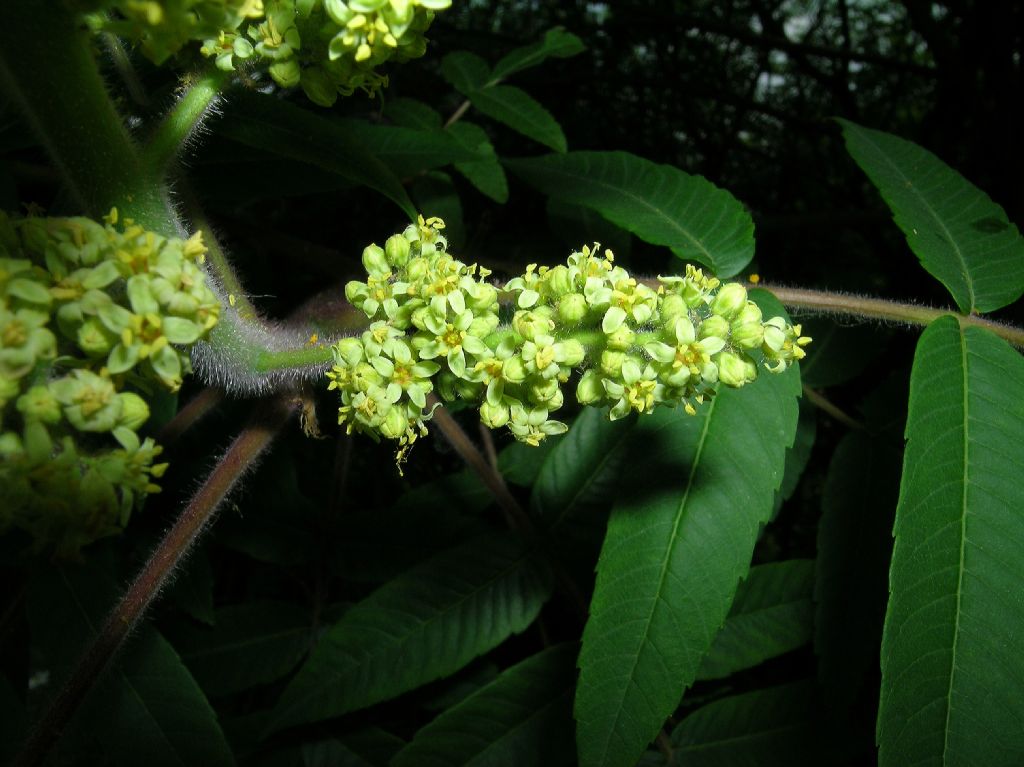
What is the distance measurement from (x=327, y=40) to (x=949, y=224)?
5.27 ft

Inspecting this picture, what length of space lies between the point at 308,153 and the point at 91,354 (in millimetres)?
833

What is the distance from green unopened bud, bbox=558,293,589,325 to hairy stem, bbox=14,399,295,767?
33.6 inches

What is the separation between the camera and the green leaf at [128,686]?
195cm

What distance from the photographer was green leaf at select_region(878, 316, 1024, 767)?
1.42m

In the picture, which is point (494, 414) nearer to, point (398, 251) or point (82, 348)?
point (398, 251)

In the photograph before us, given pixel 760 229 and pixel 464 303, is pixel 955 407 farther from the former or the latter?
pixel 760 229

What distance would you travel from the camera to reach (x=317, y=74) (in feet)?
4.82

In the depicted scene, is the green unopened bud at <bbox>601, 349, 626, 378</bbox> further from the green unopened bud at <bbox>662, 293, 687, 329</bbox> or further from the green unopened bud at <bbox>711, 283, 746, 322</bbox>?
the green unopened bud at <bbox>711, 283, 746, 322</bbox>

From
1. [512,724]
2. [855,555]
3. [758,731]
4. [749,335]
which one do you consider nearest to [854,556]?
[855,555]

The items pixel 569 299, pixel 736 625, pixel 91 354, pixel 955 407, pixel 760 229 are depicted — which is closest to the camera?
pixel 91 354

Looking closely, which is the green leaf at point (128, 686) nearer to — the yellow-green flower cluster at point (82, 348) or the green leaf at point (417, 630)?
the green leaf at point (417, 630)

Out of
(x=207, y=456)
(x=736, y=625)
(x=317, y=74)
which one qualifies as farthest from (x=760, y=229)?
(x=317, y=74)

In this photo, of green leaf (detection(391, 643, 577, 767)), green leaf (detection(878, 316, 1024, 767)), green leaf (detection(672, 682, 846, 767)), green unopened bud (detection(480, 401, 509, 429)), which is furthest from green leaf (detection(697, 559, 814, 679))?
green unopened bud (detection(480, 401, 509, 429))

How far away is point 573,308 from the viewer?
1.42m
